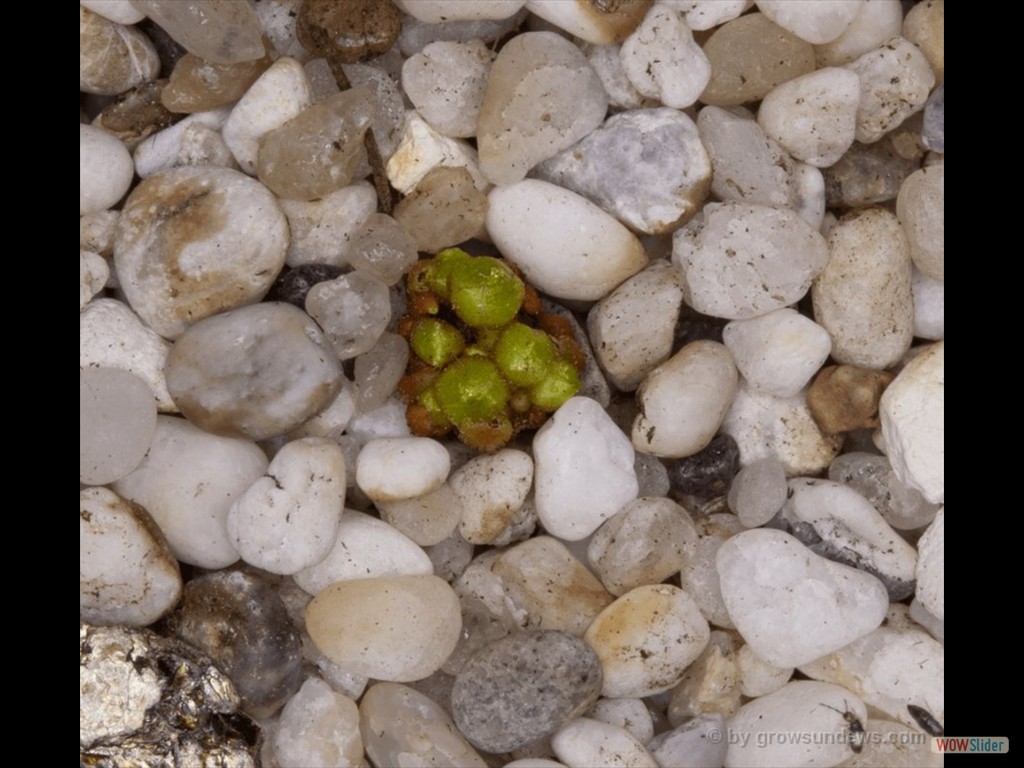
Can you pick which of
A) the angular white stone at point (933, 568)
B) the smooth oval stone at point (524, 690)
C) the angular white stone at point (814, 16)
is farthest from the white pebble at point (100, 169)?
the angular white stone at point (933, 568)

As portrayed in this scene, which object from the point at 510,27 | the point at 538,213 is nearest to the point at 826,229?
the point at 538,213

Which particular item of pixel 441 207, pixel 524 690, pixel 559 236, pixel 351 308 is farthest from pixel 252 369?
pixel 524 690

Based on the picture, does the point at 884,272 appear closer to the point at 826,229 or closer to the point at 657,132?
the point at 826,229

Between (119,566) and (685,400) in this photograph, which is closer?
(119,566)

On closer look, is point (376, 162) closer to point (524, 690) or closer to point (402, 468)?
point (402, 468)

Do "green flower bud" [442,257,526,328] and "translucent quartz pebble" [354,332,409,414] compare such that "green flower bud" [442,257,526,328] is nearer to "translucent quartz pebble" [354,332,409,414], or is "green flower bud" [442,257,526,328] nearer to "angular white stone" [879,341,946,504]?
"translucent quartz pebble" [354,332,409,414]

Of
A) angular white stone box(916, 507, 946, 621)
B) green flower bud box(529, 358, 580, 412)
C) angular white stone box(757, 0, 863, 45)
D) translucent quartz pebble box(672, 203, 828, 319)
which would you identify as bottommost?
angular white stone box(916, 507, 946, 621)

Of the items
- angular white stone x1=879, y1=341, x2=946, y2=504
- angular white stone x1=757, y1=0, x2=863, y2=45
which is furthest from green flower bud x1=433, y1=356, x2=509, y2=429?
angular white stone x1=757, y1=0, x2=863, y2=45
